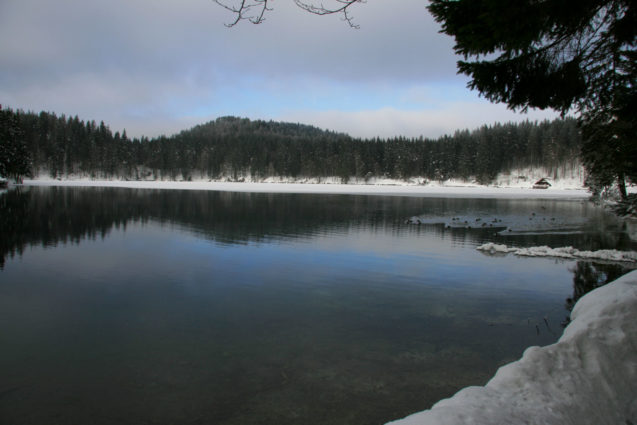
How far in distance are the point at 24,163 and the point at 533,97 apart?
257ft

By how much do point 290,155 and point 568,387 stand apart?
410ft

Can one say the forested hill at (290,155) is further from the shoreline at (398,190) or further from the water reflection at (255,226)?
the water reflection at (255,226)

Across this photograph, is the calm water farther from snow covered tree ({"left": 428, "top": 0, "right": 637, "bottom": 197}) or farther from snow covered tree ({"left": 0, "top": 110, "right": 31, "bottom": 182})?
snow covered tree ({"left": 0, "top": 110, "right": 31, "bottom": 182})

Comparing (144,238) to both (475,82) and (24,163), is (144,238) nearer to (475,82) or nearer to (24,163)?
(475,82)

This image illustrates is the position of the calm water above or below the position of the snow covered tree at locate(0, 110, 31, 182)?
below

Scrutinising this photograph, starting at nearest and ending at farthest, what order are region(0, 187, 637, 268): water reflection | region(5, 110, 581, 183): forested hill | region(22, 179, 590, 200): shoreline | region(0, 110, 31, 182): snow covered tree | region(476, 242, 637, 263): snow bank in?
region(476, 242, 637, 263): snow bank < region(0, 187, 637, 268): water reflection < region(0, 110, 31, 182): snow covered tree < region(22, 179, 590, 200): shoreline < region(5, 110, 581, 183): forested hill

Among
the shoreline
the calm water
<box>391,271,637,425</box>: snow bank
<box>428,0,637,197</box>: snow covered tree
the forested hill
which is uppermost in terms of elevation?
the forested hill

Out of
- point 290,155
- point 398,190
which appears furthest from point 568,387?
point 290,155

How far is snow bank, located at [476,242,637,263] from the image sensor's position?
15375 mm

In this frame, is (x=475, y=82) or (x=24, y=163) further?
(x=24, y=163)

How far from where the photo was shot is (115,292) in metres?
10.8

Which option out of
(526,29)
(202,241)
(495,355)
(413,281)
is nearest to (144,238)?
(202,241)

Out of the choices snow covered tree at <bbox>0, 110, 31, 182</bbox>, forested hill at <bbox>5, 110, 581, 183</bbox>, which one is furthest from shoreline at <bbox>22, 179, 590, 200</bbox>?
forested hill at <bbox>5, 110, 581, 183</bbox>

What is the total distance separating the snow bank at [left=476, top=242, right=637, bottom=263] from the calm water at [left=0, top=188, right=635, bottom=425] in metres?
0.93
